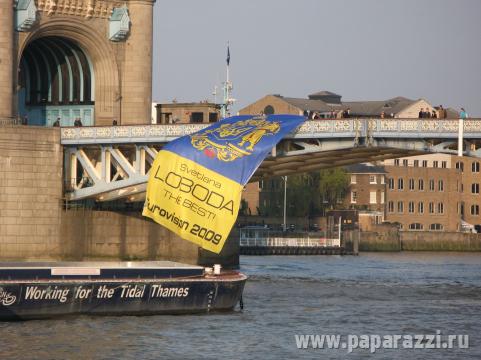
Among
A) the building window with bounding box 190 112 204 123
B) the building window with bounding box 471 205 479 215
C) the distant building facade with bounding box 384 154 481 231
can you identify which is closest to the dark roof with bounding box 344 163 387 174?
the distant building facade with bounding box 384 154 481 231

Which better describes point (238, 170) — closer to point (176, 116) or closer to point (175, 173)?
point (175, 173)

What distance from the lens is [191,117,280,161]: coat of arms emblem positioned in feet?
241

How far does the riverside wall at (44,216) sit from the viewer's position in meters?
88.3

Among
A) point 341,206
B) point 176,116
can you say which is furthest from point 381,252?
point 176,116

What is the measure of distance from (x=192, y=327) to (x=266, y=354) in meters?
7.04

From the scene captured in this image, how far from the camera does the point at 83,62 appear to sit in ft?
322

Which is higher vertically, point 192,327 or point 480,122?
point 480,122

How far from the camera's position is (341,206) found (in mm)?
173875

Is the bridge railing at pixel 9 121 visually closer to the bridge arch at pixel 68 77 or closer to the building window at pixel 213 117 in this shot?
the bridge arch at pixel 68 77

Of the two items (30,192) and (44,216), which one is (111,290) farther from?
(44,216)

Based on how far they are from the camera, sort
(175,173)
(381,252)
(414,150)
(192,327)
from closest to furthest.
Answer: (192,327) < (175,173) < (414,150) < (381,252)

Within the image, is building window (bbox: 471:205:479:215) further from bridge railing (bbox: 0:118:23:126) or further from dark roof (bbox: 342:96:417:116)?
bridge railing (bbox: 0:118:23:126)

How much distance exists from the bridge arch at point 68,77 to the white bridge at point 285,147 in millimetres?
4858

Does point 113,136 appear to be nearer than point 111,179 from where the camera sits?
Yes
